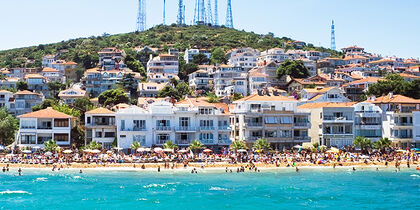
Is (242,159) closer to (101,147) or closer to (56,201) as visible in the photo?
(101,147)

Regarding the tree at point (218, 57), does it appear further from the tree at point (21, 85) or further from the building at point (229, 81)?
the tree at point (21, 85)

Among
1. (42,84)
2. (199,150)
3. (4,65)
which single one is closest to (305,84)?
(199,150)

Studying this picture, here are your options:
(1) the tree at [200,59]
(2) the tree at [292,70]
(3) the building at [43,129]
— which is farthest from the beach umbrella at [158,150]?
(1) the tree at [200,59]

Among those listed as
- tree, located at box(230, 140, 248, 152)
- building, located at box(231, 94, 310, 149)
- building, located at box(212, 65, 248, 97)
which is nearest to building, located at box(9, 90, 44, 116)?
building, located at box(212, 65, 248, 97)

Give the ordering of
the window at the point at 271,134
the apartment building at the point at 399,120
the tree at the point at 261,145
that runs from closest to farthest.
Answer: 1. the tree at the point at 261,145
2. the window at the point at 271,134
3. the apartment building at the point at 399,120

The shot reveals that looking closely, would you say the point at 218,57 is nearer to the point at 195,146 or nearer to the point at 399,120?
the point at 399,120

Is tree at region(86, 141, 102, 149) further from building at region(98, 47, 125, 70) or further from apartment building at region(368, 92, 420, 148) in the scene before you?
building at region(98, 47, 125, 70)

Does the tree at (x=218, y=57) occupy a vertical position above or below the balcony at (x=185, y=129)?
above
